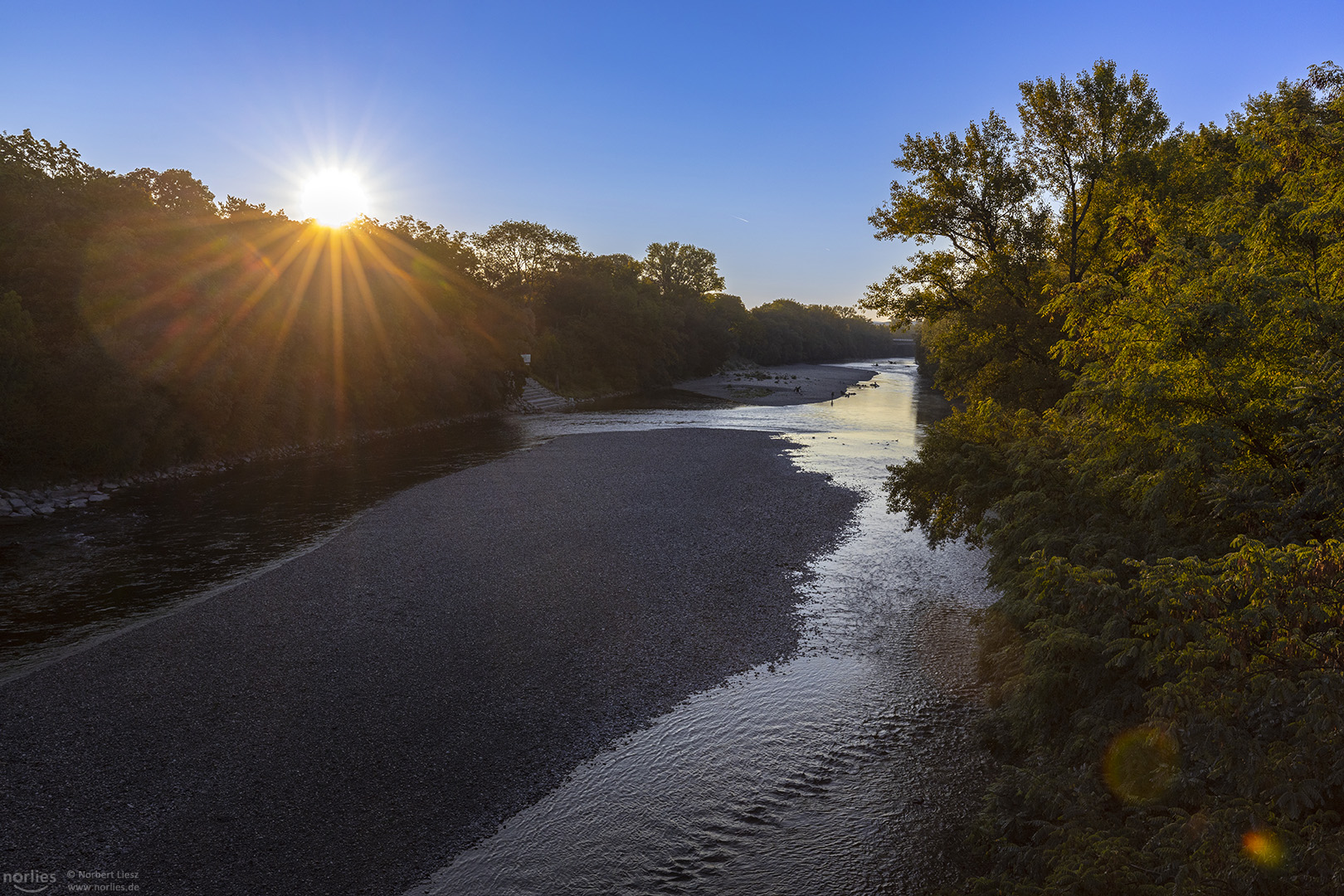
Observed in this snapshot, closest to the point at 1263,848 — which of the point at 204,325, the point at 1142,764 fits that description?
the point at 1142,764

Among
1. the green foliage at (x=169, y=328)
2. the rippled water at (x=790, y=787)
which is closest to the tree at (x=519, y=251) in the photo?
the green foliage at (x=169, y=328)

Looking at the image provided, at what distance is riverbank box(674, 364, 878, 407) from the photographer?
84688 millimetres

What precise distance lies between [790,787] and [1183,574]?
6532mm

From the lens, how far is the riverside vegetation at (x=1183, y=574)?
620 cm

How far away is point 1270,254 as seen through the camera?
995cm

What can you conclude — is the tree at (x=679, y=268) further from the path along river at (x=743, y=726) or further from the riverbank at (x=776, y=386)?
the path along river at (x=743, y=726)

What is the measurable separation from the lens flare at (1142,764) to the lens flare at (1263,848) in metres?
1.20

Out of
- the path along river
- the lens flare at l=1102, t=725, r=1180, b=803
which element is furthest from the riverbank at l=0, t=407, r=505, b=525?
the lens flare at l=1102, t=725, r=1180, b=803

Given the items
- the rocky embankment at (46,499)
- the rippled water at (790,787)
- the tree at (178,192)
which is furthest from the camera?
the tree at (178,192)

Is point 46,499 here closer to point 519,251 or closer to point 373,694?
point 373,694

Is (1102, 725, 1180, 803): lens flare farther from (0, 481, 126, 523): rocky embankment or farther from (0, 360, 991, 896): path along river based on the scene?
(0, 481, 126, 523): rocky embankment

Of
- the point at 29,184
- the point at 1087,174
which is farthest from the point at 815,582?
the point at 29,184

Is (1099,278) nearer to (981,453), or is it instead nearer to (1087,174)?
(981,453)

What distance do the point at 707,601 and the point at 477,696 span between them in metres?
6.91
